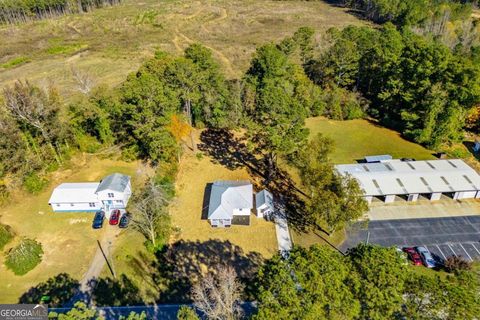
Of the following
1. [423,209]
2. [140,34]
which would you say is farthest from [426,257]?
[140,34]

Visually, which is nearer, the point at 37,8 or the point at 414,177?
the point at 414,177

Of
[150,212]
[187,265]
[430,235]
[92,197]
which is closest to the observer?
[187,265]

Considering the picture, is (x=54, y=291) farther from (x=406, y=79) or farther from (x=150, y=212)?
(x=406, y=79)

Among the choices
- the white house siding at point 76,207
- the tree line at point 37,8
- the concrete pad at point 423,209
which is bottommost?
the concrete pad at point 423,209

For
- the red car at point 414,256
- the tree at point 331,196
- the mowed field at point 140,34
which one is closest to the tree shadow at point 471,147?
the red car at point 414,256

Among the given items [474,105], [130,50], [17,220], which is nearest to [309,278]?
[17,220]

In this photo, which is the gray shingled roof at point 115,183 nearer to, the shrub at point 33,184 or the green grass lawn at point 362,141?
the shrub at point 33,184

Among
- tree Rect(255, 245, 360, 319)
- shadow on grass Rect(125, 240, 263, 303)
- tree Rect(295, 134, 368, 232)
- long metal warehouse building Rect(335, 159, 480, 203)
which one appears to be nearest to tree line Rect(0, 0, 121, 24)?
shadow on grass Rect(125, 240, 263, 303)

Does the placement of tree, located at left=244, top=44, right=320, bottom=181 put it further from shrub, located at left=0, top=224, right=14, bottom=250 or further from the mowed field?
shrub, located at left=0, top=224, right=14, bottom=250
